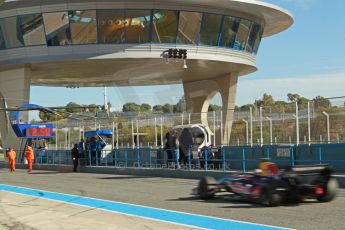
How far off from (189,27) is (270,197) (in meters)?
27.1

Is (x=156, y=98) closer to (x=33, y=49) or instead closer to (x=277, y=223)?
(x=33, y=49)

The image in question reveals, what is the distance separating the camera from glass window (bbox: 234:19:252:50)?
41.2 m

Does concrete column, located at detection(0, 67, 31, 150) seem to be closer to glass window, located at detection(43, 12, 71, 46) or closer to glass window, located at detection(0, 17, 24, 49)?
glass window, located at detection(0, 17, 24, 49)

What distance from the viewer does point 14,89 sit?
43.1 meters

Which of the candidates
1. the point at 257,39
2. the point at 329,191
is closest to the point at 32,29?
the point at 257,39

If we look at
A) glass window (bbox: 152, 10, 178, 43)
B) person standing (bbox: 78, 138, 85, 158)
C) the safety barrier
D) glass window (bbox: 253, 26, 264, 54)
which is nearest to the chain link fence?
the safety barrier

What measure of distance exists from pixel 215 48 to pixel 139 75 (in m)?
7.83

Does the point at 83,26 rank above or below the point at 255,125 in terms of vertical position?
above

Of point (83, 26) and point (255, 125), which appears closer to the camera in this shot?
point (255, 125)

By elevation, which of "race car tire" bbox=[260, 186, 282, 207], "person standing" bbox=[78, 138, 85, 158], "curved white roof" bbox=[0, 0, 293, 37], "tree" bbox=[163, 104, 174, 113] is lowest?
"race car tire" bbox=[260, 186, 282, 207]

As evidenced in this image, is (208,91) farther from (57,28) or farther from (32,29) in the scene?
(32,29)

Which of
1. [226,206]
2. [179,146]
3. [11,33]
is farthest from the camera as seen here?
[11,33]

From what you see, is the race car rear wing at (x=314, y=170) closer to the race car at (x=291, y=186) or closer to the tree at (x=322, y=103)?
the race car at (x=291, y=186)

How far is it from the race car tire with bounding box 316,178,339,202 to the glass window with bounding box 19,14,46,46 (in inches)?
1164
